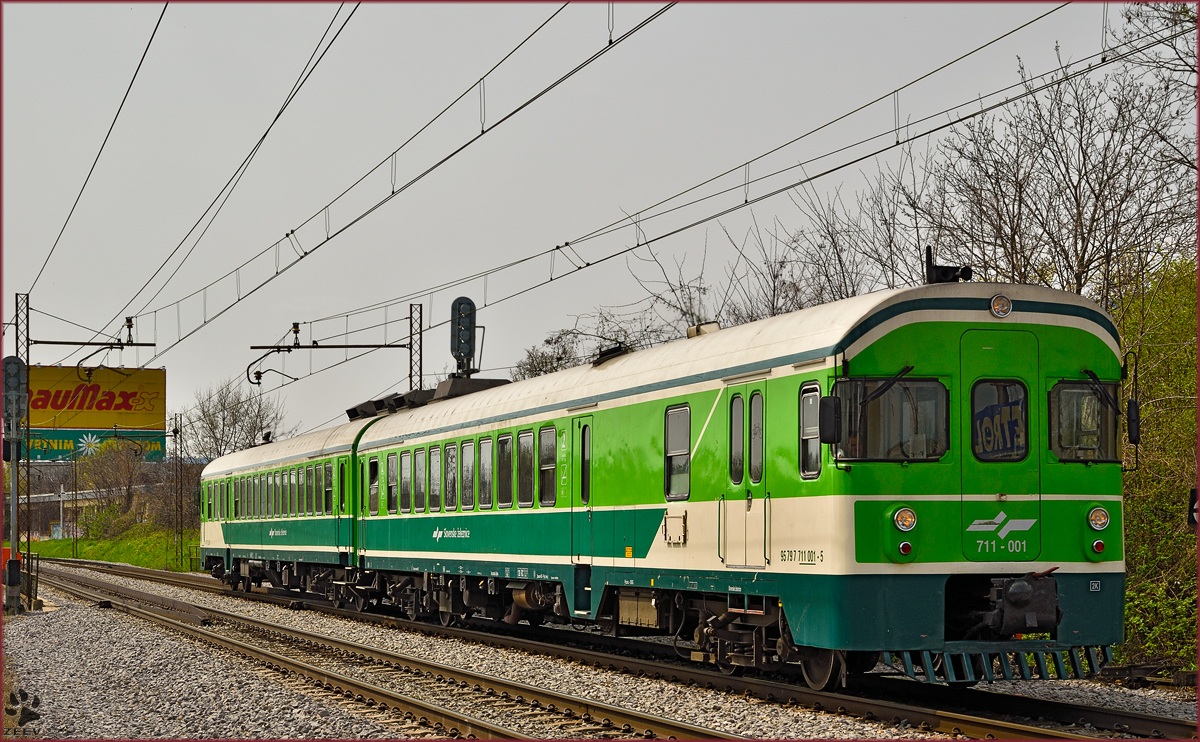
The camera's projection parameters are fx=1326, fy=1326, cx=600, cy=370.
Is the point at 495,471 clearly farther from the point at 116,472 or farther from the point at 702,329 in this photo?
the point at 116,472

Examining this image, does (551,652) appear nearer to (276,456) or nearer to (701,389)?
(701,389)

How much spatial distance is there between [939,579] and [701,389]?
3.14 meters

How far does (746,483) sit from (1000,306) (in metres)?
2.66

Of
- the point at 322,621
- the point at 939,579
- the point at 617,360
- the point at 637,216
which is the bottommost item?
the point at 322,621

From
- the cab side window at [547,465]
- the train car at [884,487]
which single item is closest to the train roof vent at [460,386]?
the cab side window at [547,465]

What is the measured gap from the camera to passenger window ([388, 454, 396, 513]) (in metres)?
21.9

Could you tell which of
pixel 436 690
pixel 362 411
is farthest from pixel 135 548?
pixel 436 690

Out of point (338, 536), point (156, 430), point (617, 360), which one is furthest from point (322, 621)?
point (156, 430)

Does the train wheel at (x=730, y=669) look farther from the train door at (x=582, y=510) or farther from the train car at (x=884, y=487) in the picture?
the train door at (x=582, y=510)

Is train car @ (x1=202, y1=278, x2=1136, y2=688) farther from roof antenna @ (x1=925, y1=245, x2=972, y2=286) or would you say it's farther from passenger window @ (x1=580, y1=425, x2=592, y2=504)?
passenger window @ (x1=580, y1=425, x2=592, y2=504)

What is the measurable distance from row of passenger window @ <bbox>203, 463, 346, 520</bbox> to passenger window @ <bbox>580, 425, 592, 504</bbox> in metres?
10.2

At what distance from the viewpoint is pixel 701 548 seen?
12.6 meters

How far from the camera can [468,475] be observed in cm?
1884

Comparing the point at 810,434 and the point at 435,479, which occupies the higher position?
the point at 810,434
